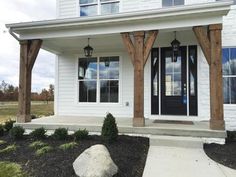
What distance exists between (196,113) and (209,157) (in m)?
2.93

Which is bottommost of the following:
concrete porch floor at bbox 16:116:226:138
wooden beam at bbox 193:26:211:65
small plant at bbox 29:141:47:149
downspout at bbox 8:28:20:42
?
small plant at bbox 29:141:47:149

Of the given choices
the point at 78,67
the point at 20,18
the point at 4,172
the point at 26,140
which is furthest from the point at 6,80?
the point at 4,172

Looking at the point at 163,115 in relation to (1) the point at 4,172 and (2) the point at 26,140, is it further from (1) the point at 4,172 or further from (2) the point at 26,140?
(1) the point at 4,172

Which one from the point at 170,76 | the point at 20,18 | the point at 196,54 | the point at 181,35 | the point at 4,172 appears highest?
the point at 20,18

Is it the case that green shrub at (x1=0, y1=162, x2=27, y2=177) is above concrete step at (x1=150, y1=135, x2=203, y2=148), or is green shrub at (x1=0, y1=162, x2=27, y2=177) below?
below

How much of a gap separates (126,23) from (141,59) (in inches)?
43.0

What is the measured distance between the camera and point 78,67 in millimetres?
8844

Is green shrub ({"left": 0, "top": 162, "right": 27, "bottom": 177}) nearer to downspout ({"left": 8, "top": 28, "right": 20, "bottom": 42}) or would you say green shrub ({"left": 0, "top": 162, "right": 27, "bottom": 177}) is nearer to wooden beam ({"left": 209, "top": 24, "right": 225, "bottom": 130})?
downspout ({"left": 8, "top": 28, "right": 20, "bottom": 42})

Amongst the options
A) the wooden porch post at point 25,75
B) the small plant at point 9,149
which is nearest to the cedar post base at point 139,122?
the small plant at point 9,149

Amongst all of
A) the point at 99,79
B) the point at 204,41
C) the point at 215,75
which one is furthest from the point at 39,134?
the point at 204,41

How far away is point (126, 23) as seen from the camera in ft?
20.1

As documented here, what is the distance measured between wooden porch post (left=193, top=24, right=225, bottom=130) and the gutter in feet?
1.65

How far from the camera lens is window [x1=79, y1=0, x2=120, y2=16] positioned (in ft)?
27.9

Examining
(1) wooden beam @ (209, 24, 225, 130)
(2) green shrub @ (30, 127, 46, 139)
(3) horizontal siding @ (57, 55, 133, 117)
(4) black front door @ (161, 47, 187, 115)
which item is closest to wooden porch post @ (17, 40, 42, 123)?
(2) green shrub @ (30, 127, 46, 139)
